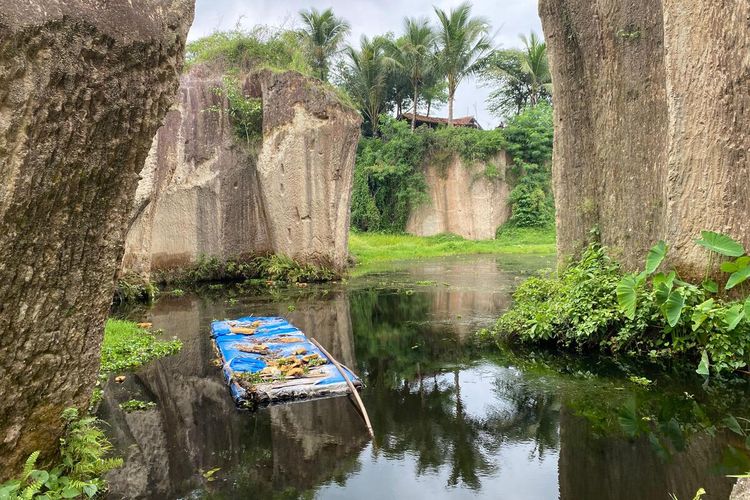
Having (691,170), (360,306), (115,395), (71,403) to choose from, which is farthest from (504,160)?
(71,403)

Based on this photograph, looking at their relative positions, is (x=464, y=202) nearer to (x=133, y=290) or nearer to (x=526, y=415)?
(x=133, y=290)

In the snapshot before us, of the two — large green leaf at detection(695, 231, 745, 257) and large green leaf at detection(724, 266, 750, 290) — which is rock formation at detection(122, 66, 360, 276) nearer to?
large green leaf at detection(695, 231, 745, 257)

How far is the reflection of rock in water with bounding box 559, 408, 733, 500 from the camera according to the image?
4258 mm

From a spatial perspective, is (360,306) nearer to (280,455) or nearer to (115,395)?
(115,395)

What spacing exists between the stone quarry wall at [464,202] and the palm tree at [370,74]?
224 inches

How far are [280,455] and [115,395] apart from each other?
2.53 metres

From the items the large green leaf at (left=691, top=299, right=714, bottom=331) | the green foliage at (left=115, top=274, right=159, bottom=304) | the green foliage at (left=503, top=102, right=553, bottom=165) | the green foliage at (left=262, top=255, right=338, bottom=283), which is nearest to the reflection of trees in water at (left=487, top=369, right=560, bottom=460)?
the large green leaf at (left=691, top=299, right=714, bottom=331)

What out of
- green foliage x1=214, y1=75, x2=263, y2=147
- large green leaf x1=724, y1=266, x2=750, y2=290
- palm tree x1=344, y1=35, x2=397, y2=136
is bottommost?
large green leaf x1=724, y1=266, x2=750, y2=290

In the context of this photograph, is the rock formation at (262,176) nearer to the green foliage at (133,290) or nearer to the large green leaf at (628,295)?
the green foliage at (133,290)

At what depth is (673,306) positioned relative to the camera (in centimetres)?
655

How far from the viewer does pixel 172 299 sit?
1420cm

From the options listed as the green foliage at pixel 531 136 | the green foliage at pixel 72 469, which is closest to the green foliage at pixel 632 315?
the green foliage at pixel 72 469

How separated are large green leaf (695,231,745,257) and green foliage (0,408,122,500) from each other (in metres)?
5.79

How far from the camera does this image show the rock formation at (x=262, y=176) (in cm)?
1664
